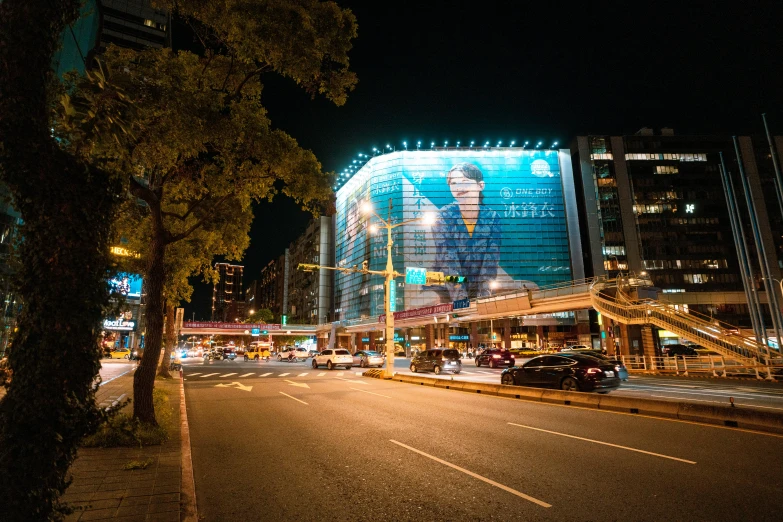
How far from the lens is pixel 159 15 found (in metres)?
75.2

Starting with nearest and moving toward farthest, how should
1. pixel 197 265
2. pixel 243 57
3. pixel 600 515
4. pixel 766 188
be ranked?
pixel 600 515 → pixel 243 57 → pixel 197 265 → pixel 766 188

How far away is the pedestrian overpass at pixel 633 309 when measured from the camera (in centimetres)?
2552

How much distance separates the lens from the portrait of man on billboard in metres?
88.9

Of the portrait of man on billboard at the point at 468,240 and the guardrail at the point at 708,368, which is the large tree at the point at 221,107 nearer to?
the guardrail at the point at 708,368

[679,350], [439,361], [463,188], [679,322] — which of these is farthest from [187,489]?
[463,188]

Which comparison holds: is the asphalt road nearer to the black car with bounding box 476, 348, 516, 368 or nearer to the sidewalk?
the sidewalk

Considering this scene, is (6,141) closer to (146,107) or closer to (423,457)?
(146,107)

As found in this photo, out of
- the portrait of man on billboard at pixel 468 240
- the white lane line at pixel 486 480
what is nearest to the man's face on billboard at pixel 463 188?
the portrait of man on billboard at pixel 468 240

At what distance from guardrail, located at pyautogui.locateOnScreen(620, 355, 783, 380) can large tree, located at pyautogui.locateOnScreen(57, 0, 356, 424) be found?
971 inches

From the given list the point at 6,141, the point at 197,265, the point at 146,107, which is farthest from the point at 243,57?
the point at 197,265

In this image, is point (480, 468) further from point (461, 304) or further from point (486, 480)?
point (461, 304)

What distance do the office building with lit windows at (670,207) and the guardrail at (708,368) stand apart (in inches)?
2471

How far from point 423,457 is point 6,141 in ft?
22.5

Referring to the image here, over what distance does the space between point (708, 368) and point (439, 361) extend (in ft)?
51.6
